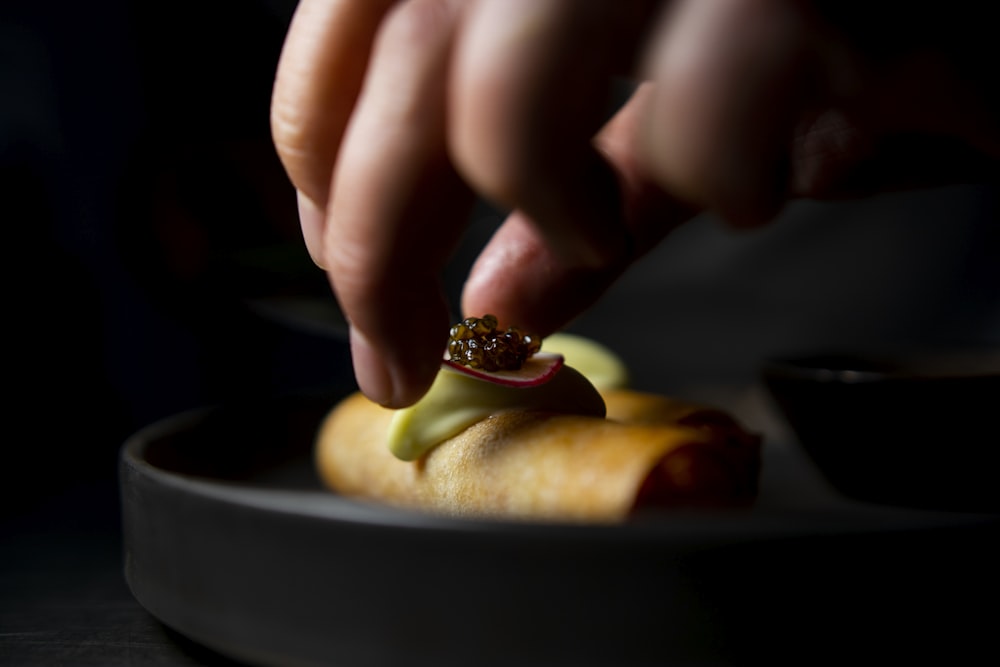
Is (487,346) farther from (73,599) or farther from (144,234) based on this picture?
(144,234)

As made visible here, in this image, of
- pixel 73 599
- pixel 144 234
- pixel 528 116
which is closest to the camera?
pixel 528 116

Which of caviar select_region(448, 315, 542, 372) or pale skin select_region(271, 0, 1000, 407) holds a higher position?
pale skin select_region(271, 0, 1000, 407)

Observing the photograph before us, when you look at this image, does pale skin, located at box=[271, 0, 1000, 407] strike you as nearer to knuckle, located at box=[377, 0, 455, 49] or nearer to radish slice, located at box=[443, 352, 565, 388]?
knuckle, located at box=[377, 0, 455, 49]

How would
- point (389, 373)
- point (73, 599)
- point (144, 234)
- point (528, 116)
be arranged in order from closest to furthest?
point (528, 116), point (389, 373), point (73, 599), point (144, 234)

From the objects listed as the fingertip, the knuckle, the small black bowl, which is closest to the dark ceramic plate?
the fingertip

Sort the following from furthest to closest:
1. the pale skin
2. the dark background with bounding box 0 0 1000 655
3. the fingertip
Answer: the dark background with bounding box 0 0 1000 655 → the fingertip → the pale skin

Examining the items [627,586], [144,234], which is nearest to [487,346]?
[627,586]
